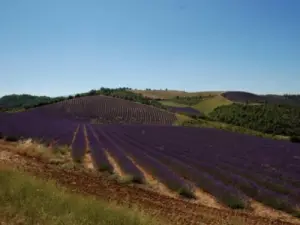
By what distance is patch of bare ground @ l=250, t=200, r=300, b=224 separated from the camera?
8053 millimetres

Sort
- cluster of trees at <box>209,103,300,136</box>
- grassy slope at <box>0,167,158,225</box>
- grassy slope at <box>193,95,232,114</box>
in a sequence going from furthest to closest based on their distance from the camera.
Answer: grassy slope at <box>193,95,232,114</box> < cluster of trees at <box>209,103,300,136</box> < grassy slope at <box>0,167,158,225</box>

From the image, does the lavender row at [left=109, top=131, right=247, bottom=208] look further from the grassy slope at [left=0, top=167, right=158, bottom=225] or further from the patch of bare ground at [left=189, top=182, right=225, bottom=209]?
the grassy slope at [left=0, top=167, right=158, bottom=225]

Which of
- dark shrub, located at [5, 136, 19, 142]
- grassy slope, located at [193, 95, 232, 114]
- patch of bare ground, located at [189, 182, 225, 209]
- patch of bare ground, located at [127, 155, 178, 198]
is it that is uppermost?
grassy slope, located at [193, 95, 232, 114]

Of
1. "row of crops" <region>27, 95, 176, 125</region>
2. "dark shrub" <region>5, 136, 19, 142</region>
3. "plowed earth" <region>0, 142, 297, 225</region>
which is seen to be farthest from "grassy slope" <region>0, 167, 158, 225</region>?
"row of crops" <region>27, 95, 176, 125</region>

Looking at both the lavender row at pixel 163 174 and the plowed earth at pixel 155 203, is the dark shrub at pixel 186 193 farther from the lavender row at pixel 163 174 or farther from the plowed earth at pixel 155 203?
the plowed earth at pixel 155 203

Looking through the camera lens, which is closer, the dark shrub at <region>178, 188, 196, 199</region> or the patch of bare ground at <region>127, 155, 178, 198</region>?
the dark shrub at <region>178, 188, 196, 199</region>

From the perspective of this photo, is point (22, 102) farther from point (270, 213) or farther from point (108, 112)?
point (270, 213)

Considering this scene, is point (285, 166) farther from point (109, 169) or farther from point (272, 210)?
point (109, 169)

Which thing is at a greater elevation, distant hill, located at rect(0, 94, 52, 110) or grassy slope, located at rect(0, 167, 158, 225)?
distant hill, located at rect(0, 94, 52, 110)

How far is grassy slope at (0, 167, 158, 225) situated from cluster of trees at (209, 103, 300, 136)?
4404 centimetres

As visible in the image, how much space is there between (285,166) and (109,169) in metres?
7.09

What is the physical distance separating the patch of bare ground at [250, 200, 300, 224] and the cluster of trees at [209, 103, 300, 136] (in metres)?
39.7

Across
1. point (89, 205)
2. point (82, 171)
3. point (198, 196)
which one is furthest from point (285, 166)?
point (89, 205)

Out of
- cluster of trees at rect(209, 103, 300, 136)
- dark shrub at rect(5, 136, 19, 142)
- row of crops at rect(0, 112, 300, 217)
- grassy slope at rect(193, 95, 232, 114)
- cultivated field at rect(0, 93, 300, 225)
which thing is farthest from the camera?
grassy slope at rect(193, 95, 232, 114)
